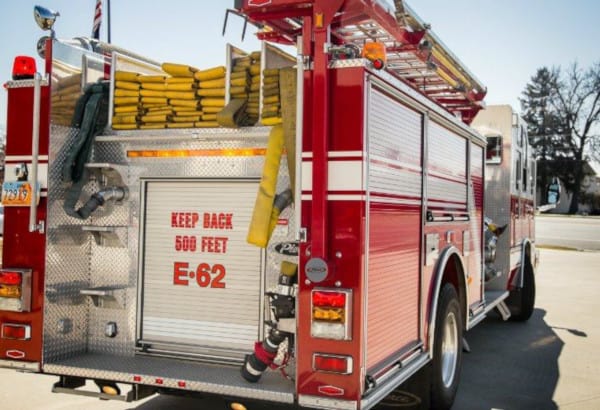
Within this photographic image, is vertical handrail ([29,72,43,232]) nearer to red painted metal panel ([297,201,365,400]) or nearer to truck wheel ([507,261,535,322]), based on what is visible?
red painted metal panel ([297,201,365,400])

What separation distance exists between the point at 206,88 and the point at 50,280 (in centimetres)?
160

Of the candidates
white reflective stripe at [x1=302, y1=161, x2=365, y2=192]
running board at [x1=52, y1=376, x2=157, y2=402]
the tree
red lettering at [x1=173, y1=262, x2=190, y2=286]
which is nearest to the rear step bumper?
running board at [x1=52, y1=376, x2=157, y2=402]

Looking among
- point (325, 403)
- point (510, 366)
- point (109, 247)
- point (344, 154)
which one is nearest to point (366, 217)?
point (344, 154)

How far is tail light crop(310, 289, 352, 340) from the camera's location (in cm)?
325

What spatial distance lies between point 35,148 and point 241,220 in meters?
1.35

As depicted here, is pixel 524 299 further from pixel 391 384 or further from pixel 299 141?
pixel 299 141

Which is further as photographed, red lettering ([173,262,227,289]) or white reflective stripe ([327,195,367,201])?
red lettering ([173,262,227,289])

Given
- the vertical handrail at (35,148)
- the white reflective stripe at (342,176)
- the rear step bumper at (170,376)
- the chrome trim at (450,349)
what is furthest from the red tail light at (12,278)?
the chrome trim at (450,349)

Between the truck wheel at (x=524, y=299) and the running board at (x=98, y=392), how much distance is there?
633cm

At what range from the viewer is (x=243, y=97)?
163 inches

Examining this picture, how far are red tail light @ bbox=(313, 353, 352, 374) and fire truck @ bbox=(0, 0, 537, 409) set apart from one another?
0.01 meters

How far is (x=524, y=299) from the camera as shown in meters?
8.98

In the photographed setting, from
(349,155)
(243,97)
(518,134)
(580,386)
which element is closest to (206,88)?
(243,97)

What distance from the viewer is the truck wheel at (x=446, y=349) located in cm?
468
